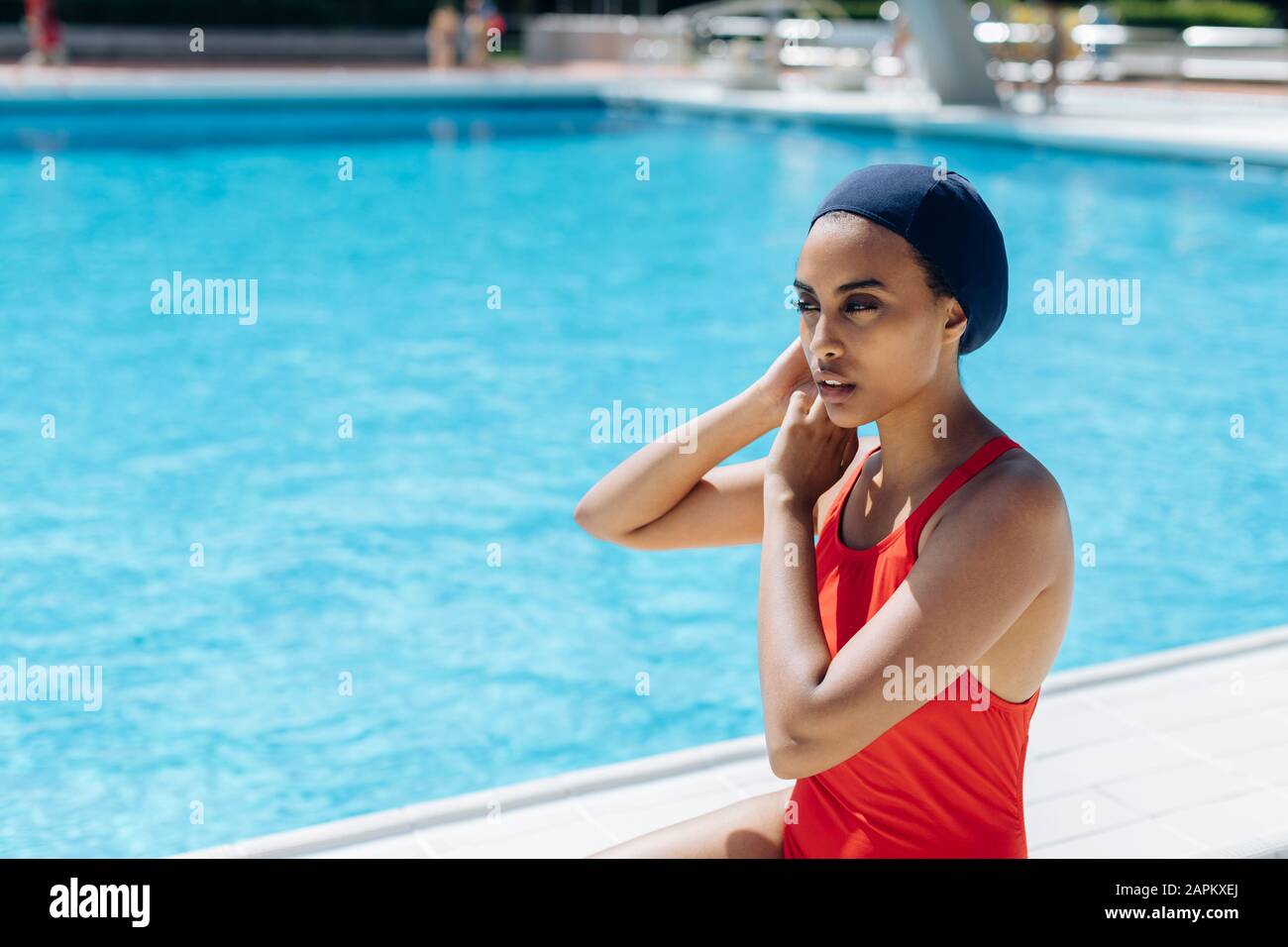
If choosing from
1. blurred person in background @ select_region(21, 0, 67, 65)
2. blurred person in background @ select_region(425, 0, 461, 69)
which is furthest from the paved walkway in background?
blurred person in background @ select_region(425, 0, 461, 69)

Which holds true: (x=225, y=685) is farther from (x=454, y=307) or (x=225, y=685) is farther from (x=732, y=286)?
(x=732, y=286)

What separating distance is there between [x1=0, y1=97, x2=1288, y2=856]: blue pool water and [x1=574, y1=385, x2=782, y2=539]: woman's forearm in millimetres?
2624

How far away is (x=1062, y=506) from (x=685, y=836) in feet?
2.60

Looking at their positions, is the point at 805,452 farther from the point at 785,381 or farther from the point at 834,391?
the point at 785,381

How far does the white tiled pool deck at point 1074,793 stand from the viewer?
3279 mm

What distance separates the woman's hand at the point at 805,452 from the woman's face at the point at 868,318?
81 mm

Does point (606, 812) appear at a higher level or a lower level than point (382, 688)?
higher

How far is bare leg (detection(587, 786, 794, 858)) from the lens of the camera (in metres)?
2.15

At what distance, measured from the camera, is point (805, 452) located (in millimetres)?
1997

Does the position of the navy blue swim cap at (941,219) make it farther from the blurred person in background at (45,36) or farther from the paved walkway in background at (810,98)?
the blurred person in background at (45,36)

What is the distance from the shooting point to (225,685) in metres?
5.35

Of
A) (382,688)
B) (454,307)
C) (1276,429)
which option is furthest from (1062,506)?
(454,307)

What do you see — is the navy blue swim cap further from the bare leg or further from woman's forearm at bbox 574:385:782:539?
the bare leg
